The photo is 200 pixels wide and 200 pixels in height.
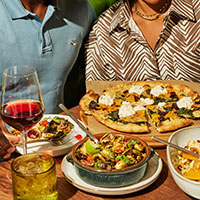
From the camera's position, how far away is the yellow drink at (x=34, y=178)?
1377 mm

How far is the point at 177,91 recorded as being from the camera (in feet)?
8.58

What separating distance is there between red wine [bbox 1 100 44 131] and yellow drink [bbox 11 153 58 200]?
0.47ft

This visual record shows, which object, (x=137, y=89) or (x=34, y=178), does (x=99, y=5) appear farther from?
(x=34, y=178)

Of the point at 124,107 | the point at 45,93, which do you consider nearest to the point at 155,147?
the point at 124,107

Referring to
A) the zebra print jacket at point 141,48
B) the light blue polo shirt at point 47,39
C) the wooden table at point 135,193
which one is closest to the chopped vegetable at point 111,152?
the wooden table at point 135,193

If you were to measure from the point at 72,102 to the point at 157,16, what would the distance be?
105 cm

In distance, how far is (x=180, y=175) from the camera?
1.47 m

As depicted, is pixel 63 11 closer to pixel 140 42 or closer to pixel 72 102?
pixel 140 42

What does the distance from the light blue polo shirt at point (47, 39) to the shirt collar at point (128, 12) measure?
22 cm

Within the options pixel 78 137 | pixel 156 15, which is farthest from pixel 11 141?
pixel 156 15

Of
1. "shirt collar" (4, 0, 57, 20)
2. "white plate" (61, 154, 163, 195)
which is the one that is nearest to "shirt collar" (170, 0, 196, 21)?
"shirt collar" (4, 0, 57, 20)

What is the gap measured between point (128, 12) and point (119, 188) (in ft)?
6.17

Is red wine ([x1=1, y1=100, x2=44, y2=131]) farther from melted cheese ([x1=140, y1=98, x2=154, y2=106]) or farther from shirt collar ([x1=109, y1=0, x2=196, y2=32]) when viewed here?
shirt collar ([x1=109, y1=0, x2=196, y2=32])

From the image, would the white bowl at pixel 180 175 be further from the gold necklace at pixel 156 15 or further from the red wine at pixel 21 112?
the gold necklace at pixel 156 15
